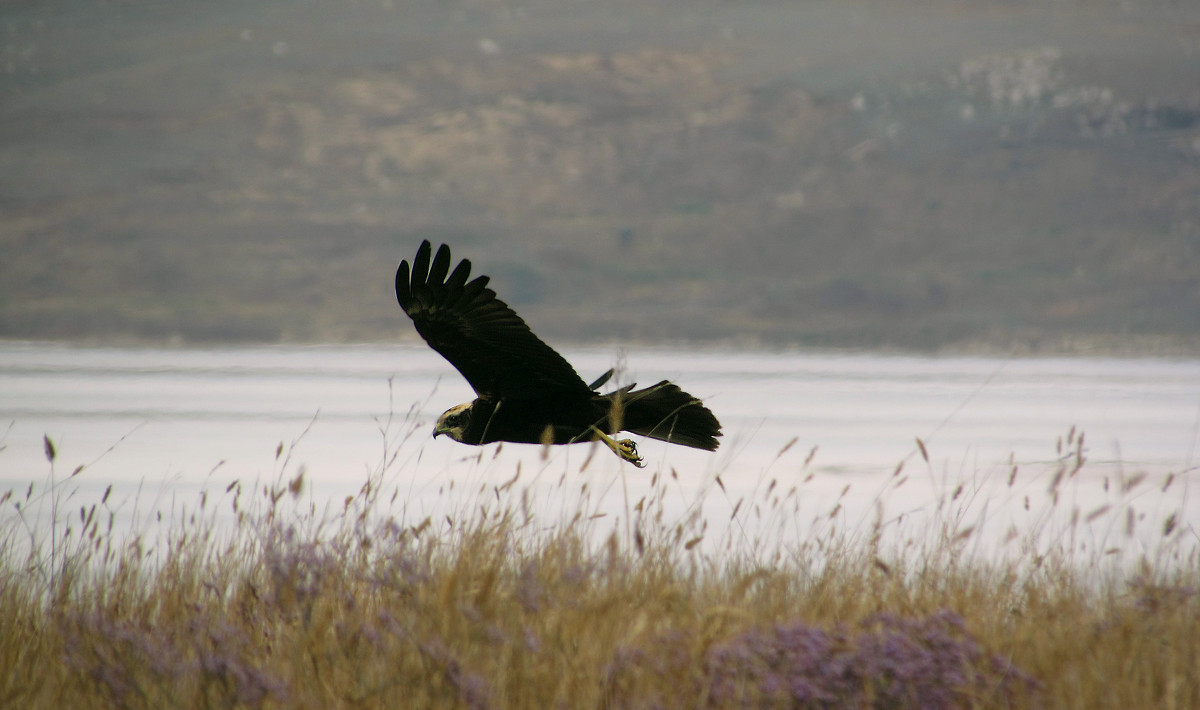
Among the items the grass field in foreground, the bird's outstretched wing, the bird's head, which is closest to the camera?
the grass field in foreground

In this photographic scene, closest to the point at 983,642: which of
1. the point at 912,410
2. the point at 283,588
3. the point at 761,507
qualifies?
the point at 761,507

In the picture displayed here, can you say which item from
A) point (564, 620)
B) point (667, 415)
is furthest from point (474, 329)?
point (564, 620)

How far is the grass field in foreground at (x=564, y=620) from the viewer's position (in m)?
2.75

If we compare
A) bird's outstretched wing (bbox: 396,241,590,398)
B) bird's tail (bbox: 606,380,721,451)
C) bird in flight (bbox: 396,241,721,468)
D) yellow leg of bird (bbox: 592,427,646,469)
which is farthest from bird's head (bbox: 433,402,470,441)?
bird's tail (bbox: 606,380,721,451)

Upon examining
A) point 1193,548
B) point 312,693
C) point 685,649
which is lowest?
point 312,693

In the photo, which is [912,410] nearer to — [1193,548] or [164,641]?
[1193,548]

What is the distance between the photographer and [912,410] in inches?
1171

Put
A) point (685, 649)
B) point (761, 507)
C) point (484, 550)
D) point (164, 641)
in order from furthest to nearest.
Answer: point (761, 507) < point (484, 550) < point (164, 641) < point (685, 649)

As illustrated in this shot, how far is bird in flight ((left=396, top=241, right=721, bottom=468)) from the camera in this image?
4.70m

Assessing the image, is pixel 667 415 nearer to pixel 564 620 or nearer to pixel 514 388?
Answer: pixel 514 388

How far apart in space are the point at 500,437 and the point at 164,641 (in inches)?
97.5

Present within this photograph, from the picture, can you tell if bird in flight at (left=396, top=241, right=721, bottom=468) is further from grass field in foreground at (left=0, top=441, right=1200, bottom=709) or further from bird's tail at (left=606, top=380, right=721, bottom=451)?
grass field in foreground at (left=0, top=441, right=1200, bottom=709)

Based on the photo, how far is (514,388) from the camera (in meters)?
5.29

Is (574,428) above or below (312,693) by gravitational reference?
above
